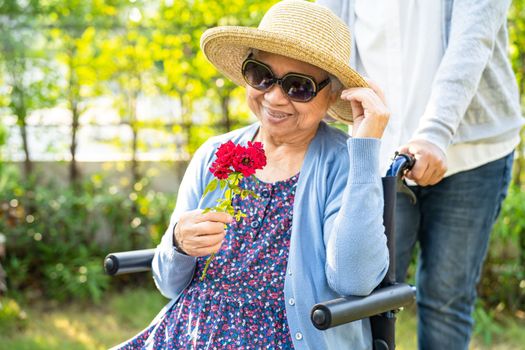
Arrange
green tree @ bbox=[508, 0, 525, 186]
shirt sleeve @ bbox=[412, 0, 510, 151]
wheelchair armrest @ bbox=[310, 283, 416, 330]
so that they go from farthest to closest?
green tree @ bbox=[508, 0, 525, 186]
shirt sleeve @ bbox=[412, 0, 510, 151]
wheelchair armrest @ bbox=[310, 283, 416, 330]

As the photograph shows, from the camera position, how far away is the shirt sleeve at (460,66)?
228 cm

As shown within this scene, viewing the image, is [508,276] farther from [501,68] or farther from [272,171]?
[272,171]

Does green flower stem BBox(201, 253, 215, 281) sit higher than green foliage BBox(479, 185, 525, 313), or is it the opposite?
green flower stem BBox(201, 253, 215, 281)

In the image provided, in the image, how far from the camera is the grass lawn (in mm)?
4180

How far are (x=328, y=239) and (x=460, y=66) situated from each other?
680 mm

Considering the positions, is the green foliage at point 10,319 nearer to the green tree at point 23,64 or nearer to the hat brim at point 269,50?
the green tree at point 23,64

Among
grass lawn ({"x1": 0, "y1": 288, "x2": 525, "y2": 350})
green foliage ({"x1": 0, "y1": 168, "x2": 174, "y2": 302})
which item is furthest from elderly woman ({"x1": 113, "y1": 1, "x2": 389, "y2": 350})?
green foliage ({"x1": 0, "y1": 168, "x2": 174, "y2": 302})

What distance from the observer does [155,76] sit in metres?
5.03

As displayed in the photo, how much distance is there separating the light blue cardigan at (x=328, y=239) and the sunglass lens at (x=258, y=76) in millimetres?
241

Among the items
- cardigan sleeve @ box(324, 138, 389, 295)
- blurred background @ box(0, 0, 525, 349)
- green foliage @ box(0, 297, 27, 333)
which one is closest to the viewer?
cardigan sleeve @ box(324, 138, 389, 295)

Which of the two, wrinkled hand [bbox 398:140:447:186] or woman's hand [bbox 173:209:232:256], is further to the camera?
wrinkled hand [bbox 398:140:447:186]

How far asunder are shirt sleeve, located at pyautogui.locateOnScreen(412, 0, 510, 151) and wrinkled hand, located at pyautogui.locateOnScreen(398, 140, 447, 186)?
0.14 ft

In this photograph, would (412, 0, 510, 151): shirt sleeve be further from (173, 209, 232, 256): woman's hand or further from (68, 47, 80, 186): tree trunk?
(68, 47, 80, 186): tree trunk

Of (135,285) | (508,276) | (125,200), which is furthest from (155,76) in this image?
(508,276)
